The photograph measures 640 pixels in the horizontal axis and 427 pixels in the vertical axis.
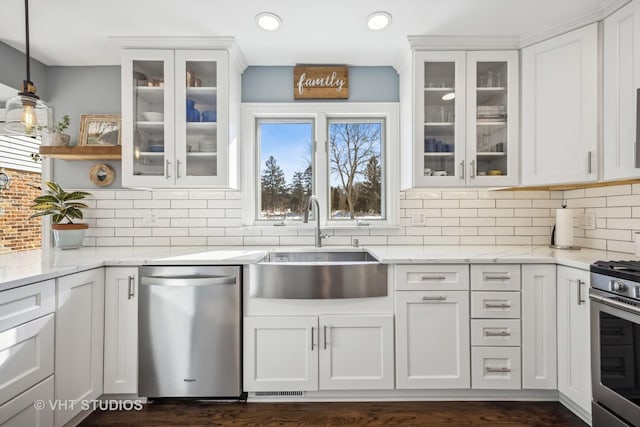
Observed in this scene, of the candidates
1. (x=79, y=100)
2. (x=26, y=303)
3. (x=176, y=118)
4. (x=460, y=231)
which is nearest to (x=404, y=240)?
(x=460, y=231)

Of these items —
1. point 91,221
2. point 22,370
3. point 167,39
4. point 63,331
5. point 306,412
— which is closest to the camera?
point 22,370

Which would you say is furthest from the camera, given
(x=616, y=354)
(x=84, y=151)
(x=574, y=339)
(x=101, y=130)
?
(x=101, y=130)

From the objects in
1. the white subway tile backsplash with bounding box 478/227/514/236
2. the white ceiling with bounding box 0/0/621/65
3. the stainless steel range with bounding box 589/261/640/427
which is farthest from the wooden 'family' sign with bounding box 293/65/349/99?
the stainless steel range with bounding box 589/261/640/427

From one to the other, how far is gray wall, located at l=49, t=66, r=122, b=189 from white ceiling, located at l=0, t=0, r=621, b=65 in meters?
0.18

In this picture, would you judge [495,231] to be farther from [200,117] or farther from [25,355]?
[25,355]

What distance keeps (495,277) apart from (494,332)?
1.09 ft

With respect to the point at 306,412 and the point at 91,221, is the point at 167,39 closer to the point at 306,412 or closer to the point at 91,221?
the point at 91,221

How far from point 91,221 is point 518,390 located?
330 cm

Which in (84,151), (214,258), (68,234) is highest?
(84,151)

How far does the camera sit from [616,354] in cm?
156

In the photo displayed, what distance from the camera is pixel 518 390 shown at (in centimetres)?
207

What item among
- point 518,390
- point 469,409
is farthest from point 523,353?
point 469,409

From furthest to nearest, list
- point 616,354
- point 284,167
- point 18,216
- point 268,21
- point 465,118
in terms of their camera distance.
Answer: point 18,216 → point 284,167 → point 465,118 → point 268,21 → point 616,354

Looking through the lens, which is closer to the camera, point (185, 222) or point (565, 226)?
point (565, 226)
